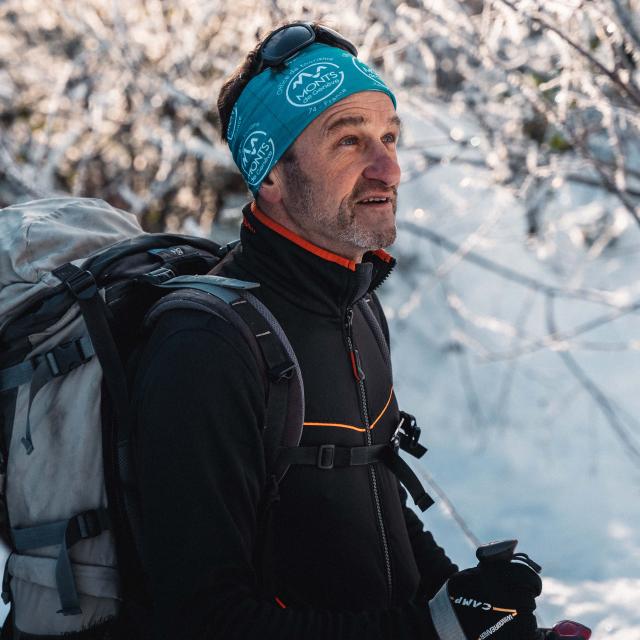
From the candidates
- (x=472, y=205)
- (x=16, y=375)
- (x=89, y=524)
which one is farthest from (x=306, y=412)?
(x=472, y=205)

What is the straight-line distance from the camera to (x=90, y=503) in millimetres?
1570

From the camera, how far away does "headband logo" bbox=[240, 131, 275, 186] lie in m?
1.84

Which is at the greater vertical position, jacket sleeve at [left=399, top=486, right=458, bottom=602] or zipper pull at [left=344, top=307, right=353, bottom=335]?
zipper pull at [left=344, top=307, right=353, bottom=335]

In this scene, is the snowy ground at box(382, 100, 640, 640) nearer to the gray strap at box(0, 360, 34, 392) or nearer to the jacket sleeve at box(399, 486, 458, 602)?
the jacket sleeve at box(399, 486, 458, 602)

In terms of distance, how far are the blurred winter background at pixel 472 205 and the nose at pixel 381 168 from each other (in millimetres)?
1309

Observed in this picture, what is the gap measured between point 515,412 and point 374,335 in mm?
4695

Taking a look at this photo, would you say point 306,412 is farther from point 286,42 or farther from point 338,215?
point 286,42

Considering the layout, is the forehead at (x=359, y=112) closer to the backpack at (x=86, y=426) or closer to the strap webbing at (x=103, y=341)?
the backpack at (x=86, y=426)

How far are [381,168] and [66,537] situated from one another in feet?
3.43

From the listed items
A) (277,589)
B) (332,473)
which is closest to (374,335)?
(332,473)

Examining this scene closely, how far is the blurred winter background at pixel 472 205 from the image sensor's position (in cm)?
432

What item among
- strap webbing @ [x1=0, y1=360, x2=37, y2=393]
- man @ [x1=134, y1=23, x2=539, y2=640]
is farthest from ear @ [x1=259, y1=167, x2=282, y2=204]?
strap webbing @ [x1=0, y1=360, x2=37, y2=393]

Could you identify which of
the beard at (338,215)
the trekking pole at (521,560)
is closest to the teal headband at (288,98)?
the beard at (338,215)

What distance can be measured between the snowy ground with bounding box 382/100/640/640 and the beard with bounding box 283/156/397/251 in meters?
2.40
